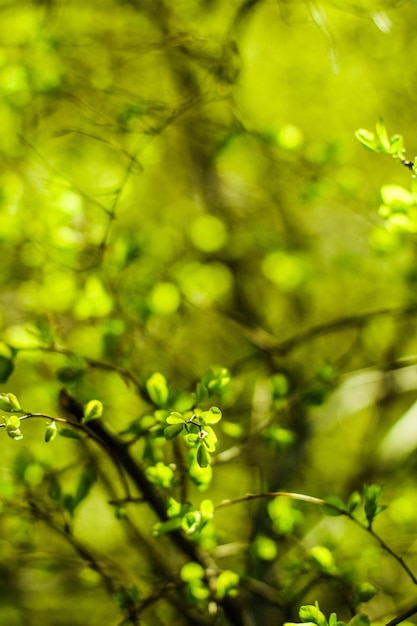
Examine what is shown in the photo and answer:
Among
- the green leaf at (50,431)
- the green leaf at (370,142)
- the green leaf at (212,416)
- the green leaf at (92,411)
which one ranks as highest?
the green leaf at (370,142)

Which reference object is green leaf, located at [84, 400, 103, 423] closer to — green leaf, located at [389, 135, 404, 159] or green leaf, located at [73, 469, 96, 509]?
green leaf, located at [73, 469, 96, 509]

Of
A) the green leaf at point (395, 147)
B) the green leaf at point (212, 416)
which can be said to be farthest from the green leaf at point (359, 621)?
the green leaf at point (395, 147)

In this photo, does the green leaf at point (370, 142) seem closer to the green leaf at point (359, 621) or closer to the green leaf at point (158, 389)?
the green leaf at point (158, 389)

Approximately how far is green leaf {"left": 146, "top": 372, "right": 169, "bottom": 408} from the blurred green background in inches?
5.4

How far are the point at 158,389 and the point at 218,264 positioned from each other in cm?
170

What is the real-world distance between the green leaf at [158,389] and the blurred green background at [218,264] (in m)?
0.14

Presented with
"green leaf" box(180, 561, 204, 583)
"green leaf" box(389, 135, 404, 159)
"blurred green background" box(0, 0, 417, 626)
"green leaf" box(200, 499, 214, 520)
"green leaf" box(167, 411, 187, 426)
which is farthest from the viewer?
"blurred green background" box(0, 0, 417, 626)

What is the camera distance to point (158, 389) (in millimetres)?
1242

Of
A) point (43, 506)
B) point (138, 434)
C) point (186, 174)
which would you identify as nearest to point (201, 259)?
point (186, 174)

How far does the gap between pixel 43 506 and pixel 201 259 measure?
156 centimetres

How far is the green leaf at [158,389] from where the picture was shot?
1.24 m

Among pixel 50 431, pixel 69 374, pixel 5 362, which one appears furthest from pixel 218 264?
pixel 50 431

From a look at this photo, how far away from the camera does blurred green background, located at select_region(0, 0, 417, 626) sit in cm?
171

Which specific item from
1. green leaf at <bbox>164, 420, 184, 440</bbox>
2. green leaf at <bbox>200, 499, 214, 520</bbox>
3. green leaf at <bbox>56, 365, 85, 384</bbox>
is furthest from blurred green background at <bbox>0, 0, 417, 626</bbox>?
green leaf at <bbox>164, 420, 184, 440</bbox>
